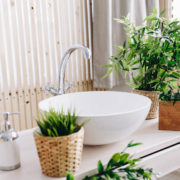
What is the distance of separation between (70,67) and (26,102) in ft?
1.61

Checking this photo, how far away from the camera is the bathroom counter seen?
0.74 meters

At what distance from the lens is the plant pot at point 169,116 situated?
101cm

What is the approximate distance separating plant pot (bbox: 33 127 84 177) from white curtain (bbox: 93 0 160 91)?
5.54 ft

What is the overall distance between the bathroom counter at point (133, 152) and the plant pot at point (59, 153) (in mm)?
28

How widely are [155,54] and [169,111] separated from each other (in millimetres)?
250

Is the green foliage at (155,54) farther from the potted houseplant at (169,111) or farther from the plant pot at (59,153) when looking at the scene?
the plant pot at (59,153)

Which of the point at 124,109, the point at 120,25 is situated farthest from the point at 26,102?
the point at 124,109

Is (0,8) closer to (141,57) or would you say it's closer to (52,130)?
(141,57)

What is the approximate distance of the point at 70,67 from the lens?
238 centimetres

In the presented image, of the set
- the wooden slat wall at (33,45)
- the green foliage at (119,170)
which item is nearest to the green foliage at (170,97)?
the green foliage at (119,170)

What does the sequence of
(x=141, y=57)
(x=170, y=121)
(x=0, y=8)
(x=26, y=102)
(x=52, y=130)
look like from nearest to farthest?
(x=52, y=130) < (x=170, y=121) < (x=141, y=57) < (x=0, y=8) < (x=26, y=102)

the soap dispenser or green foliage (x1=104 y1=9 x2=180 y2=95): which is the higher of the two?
green foliage (x1=104 y1=9 x2=180 y2=95)

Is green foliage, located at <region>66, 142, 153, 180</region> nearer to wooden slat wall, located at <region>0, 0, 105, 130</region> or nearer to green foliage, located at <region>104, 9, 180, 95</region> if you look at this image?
green foliage, located at <region>104, 9, 180, 95</region>

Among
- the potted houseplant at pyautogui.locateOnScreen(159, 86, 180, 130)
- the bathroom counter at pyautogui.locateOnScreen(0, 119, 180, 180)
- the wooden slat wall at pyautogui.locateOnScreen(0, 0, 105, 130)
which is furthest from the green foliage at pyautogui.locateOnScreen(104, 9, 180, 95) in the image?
the wooden slat wall at pyautogui.locateOnScreen(0, 0, 105, 130)
